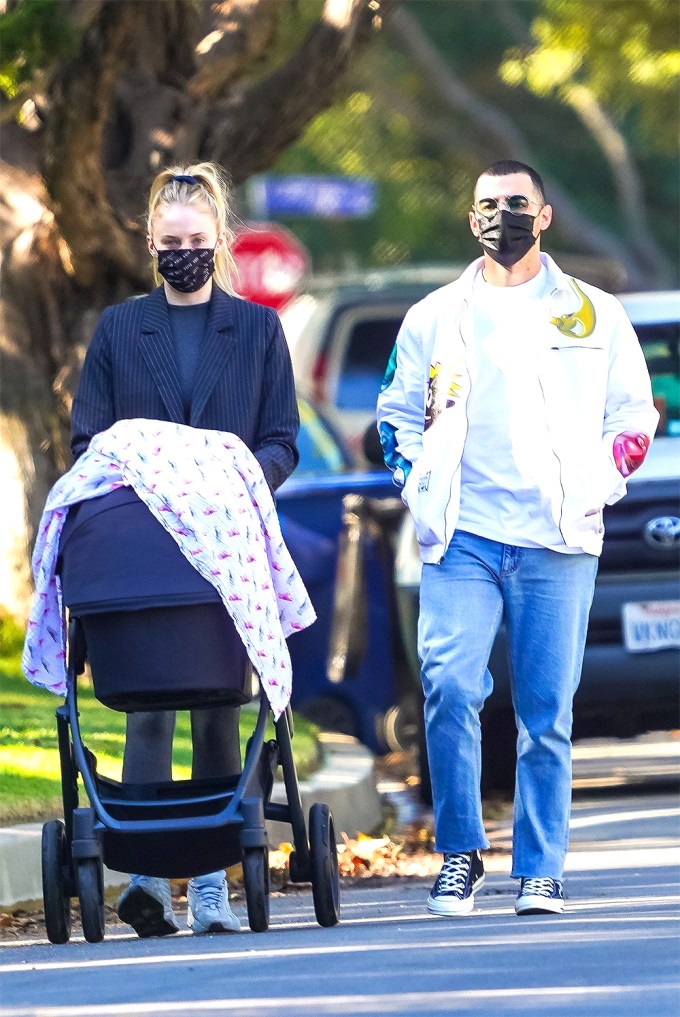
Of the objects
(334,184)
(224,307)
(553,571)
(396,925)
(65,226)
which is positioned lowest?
(396,925)

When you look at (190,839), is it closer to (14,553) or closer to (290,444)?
(290,444)

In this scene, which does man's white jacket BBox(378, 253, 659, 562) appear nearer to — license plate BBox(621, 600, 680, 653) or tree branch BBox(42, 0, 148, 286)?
license plate BBox(621, 600, 680, 653)

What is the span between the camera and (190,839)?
6270mm

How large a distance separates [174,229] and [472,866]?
1881 millimetres

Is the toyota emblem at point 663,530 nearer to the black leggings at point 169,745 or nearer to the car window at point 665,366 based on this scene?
the car window at point 665,366

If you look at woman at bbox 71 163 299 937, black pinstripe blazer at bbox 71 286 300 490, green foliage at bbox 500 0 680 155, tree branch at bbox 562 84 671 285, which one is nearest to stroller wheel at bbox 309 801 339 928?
woman at bbox 71 163 299 937

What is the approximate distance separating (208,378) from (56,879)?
1351 mm

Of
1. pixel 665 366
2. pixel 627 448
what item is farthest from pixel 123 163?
pixel 627 448

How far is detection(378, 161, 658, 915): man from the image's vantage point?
6.70 meters

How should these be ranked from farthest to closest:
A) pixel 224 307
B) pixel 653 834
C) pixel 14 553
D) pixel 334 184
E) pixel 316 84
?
pixel 334 184 < pixel 14 553 < pixel 316 84 < pixel 653 834 < pixel 224 307

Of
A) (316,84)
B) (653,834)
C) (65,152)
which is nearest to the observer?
(653,834)

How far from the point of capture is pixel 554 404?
6.71 m

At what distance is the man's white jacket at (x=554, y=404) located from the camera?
6.70 m

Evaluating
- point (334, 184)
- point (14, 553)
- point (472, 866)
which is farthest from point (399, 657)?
point (334, 184)
